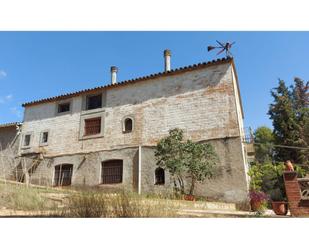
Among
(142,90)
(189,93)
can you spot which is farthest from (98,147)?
(189,93)

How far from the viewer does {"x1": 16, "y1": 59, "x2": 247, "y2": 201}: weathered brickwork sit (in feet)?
34.8

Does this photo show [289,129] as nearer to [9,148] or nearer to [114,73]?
[114,73]

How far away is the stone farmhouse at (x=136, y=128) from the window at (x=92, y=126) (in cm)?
6

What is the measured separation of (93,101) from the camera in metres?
15.1

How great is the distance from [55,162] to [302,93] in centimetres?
2262

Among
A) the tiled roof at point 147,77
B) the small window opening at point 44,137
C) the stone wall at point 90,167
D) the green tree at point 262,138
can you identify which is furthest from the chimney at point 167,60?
the green tree at point 262,138

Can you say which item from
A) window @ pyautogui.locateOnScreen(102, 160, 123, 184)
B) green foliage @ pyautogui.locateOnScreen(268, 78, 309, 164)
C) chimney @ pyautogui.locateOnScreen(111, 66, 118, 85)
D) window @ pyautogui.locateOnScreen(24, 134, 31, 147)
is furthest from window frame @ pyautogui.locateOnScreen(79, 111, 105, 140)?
green foliage @ pyautogui.locateOnScreen(268, 78, 309, 164)

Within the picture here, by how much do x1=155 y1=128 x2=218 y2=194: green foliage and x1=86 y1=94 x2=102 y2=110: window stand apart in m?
6.21

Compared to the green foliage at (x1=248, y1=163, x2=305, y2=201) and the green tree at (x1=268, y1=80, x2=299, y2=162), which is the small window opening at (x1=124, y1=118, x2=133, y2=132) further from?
the green tree at (x1=268, y1=80, x2=299, y2=162)

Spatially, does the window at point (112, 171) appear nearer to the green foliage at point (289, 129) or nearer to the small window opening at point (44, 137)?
the small window opening at point (44, 137)

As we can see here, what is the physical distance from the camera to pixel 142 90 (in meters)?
13.6

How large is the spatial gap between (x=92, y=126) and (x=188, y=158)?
6856 millimetres

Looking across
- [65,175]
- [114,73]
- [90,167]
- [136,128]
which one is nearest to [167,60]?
[114,73]
